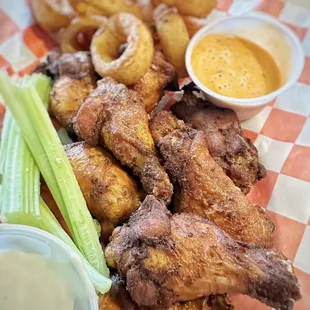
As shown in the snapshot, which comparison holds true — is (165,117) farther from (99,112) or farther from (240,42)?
(240,42)

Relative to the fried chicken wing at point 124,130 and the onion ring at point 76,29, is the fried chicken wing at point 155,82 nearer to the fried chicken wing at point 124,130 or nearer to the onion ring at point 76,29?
the fried chicken wing at point 124,130

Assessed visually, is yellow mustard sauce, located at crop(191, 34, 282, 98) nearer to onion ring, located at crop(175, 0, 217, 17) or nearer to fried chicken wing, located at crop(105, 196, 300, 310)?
onion ring, located at crop(175, 0, 217, 17)

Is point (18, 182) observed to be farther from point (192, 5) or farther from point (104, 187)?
point (192, 5)

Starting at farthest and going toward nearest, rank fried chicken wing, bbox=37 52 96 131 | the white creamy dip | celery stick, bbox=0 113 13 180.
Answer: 1. fried chicken wing, bbox=37 52 96 131
2. celery stick, bbox=0 113 13 180
3. the white creamy dip

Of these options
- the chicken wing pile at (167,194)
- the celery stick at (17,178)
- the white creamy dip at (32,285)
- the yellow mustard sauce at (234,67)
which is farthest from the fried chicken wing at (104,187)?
the yellow mustard sauce at (234,67)

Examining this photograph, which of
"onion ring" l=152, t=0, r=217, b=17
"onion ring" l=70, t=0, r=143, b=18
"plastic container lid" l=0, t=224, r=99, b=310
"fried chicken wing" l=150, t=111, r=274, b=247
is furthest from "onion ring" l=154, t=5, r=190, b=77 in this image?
"plastic container lid" l=0, t=224, r=99, b=310

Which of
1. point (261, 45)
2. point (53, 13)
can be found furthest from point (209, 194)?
point (53, 13)
